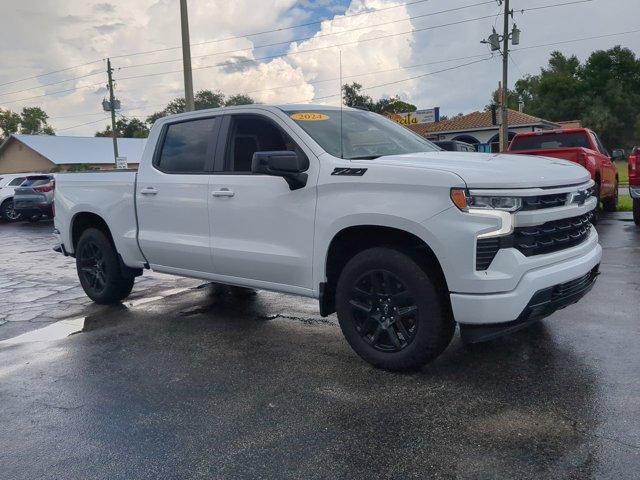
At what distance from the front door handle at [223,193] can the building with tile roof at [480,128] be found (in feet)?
119

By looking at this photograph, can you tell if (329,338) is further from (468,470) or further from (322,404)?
(468,470)

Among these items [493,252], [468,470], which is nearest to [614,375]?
[493,252]

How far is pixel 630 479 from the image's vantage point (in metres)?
2.79

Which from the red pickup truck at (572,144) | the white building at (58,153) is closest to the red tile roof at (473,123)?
the white building at (58,153)

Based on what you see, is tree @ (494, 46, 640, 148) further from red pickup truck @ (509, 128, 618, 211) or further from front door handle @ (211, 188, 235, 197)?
front door handle @ (211, 188, 235, 197)

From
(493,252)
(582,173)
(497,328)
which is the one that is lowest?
(497,328)

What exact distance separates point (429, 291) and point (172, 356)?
2.28 metres

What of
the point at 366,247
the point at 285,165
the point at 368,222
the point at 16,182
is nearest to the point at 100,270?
the point at 285,165

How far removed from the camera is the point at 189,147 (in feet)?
19.0

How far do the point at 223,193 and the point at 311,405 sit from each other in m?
2.17

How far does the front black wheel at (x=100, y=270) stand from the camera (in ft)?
21.9

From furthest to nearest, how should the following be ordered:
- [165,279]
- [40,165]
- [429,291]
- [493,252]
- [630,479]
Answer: [40,165]
[165,279]
[429,291]
[493,252]
[630,479]

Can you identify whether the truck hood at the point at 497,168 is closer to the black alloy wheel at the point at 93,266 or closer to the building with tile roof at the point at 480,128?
the black alloy wheel at the point at 93,266

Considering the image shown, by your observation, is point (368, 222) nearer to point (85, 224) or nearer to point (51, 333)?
point (51, 333)
